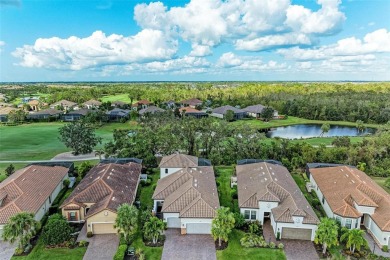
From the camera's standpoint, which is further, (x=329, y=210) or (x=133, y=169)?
(x=133, y=169)

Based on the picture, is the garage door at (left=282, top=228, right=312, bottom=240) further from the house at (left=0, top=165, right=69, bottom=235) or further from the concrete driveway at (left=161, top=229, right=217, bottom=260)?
the house at (left=0, top=165, right=69, bottom=235)

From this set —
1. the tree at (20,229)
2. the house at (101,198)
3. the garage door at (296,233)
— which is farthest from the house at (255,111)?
the tree at (20,229)

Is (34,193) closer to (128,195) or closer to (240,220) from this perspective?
(128,195)

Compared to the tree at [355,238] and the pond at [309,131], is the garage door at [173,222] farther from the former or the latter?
the pond at [309,131]

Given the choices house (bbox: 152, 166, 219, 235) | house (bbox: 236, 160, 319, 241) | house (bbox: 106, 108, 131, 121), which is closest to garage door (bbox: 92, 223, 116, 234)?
house (bbox: 152, 166, 219, 235)

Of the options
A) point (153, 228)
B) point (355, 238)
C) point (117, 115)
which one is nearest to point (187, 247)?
point (153, 228)

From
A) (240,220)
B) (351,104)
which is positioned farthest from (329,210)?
(351,104)
